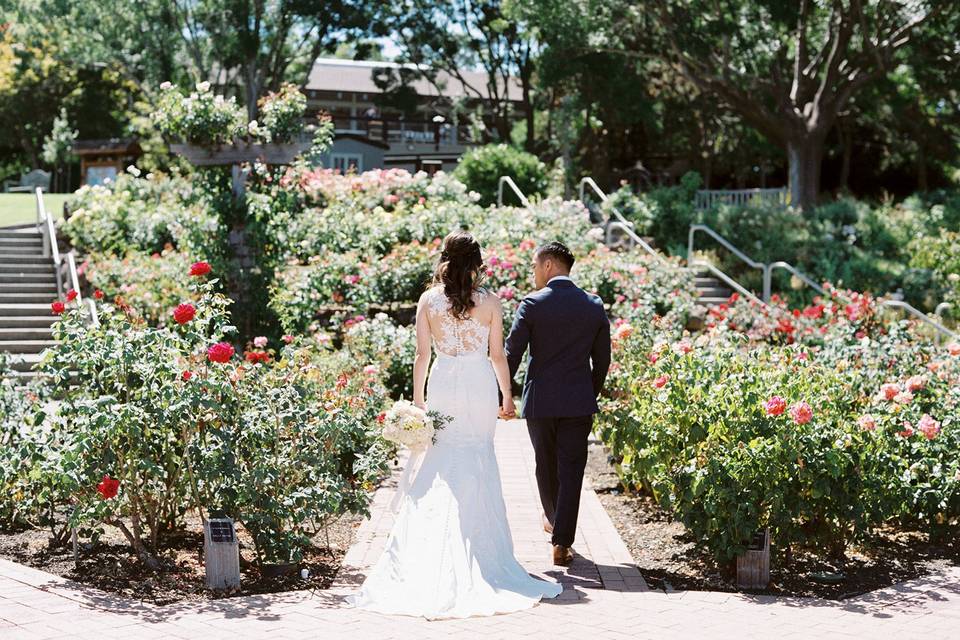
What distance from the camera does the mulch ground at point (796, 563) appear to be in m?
5.59

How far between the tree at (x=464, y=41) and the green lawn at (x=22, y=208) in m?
10.6

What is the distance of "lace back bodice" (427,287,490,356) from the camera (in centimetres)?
560

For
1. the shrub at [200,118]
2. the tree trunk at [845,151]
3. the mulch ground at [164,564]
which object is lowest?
the mulch ground at [164,564]

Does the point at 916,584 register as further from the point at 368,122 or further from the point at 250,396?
the point at 368,122

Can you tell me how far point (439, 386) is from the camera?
18.6 ft

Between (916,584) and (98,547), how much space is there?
14.7 ft

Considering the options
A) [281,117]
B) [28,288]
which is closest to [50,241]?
[28,288]

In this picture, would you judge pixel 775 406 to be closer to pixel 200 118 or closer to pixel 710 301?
pixel 200 118

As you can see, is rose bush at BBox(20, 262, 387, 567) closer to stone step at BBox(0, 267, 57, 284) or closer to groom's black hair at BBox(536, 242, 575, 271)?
groom's black hair at BBox(536, 242, 575, 271)

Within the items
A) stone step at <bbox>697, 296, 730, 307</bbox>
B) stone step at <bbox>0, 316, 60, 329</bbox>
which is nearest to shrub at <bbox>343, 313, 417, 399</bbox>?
stone step at <bbox>697, 296, 730, 307</bbox>

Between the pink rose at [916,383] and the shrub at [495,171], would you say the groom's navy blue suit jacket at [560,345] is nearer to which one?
the pink rose at [916,383]

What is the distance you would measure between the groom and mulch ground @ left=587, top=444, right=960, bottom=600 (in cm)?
63

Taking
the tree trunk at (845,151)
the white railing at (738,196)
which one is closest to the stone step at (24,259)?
the white railing at (738,196)

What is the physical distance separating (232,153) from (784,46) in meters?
15.1
